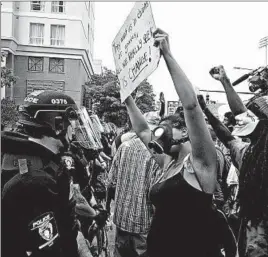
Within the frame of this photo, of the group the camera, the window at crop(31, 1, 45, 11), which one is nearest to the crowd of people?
the camera

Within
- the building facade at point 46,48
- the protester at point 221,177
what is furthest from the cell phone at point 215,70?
the building facade at point 46,48

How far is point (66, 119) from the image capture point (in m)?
2.98

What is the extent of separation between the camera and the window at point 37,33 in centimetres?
4250

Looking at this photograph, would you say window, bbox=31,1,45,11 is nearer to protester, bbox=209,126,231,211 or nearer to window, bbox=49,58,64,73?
window, bbox=49,58,64,73

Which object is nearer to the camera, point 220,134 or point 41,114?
point 41,114

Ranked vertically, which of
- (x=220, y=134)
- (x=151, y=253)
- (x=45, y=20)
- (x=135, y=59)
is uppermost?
(x=45, y=20)

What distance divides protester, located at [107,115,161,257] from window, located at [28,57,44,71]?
38.2 m

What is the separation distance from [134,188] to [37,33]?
40.4m

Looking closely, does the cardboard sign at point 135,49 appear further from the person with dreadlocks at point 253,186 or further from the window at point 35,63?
the window at point 35,63

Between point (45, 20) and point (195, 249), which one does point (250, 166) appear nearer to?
point (195, 249)

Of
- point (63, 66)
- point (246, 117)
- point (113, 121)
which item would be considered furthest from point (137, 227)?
point (63, 66)

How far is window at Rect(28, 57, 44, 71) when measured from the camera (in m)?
41.5

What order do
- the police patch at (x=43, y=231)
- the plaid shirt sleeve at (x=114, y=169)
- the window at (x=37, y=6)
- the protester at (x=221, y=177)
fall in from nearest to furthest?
the police patch at (x=43, y=231), the plaid shirt sleeve at (x=114, y=169), the protester at (x=221, y=177), the window at (x=37, y=6)

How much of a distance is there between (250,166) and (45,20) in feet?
136
